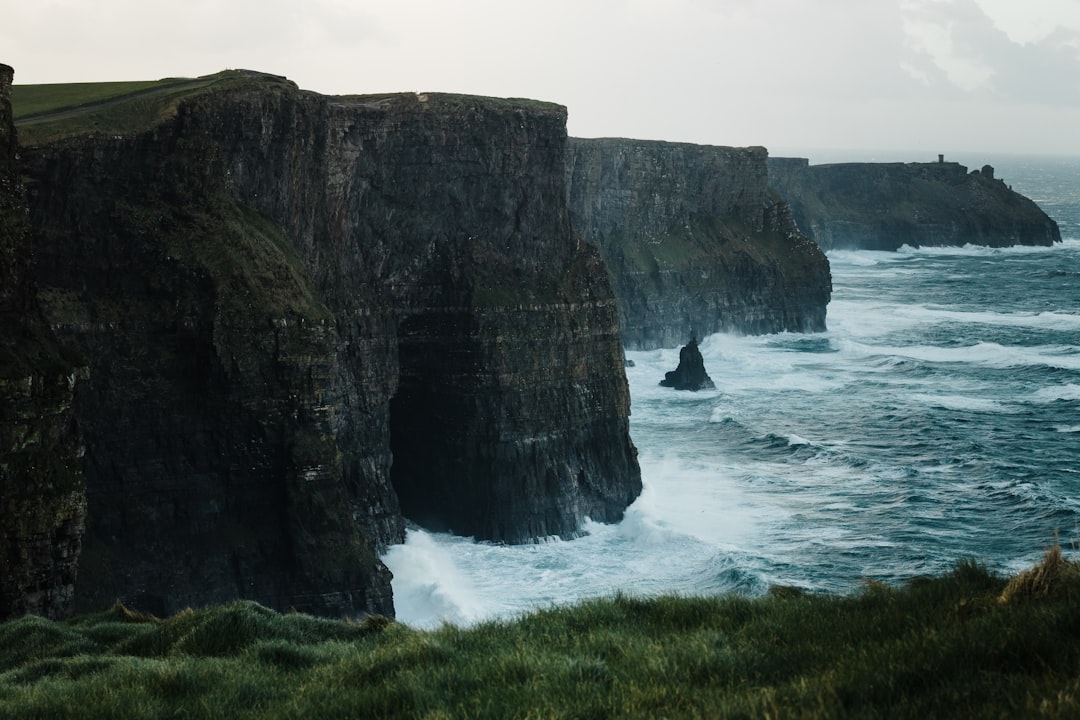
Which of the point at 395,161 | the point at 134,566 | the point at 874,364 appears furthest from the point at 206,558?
the point at 874,364

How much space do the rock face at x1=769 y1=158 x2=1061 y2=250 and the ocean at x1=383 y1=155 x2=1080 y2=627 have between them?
69082 millimetres

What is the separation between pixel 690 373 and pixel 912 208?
105189 millimetres

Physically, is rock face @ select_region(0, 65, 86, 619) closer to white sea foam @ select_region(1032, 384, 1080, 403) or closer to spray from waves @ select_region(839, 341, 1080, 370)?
white sea foam @ select_region(1032, 384, 1080, 403)

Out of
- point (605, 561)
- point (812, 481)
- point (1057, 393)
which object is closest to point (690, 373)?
point (1057, 393)

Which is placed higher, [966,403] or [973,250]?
[973,250]

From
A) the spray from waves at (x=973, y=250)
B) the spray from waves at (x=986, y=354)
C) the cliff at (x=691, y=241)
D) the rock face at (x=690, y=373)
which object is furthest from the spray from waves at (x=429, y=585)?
the spray from waves at (x=973, y=250)

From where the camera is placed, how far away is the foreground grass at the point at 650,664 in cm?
934

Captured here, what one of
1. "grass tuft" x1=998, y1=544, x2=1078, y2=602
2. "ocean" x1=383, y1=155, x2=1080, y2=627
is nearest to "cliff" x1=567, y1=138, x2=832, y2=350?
"ocean" x1=383, y1=155, x2=1080, y2=627

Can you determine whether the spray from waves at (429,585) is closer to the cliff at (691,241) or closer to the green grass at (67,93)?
the green grass at (67,93)

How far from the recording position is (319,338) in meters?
37.0

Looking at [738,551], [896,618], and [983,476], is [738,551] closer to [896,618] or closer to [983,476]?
[983,476]

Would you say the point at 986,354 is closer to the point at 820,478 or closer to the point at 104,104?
the point at 820,478

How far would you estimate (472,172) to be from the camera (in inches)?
1980

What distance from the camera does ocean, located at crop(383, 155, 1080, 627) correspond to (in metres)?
42.9
